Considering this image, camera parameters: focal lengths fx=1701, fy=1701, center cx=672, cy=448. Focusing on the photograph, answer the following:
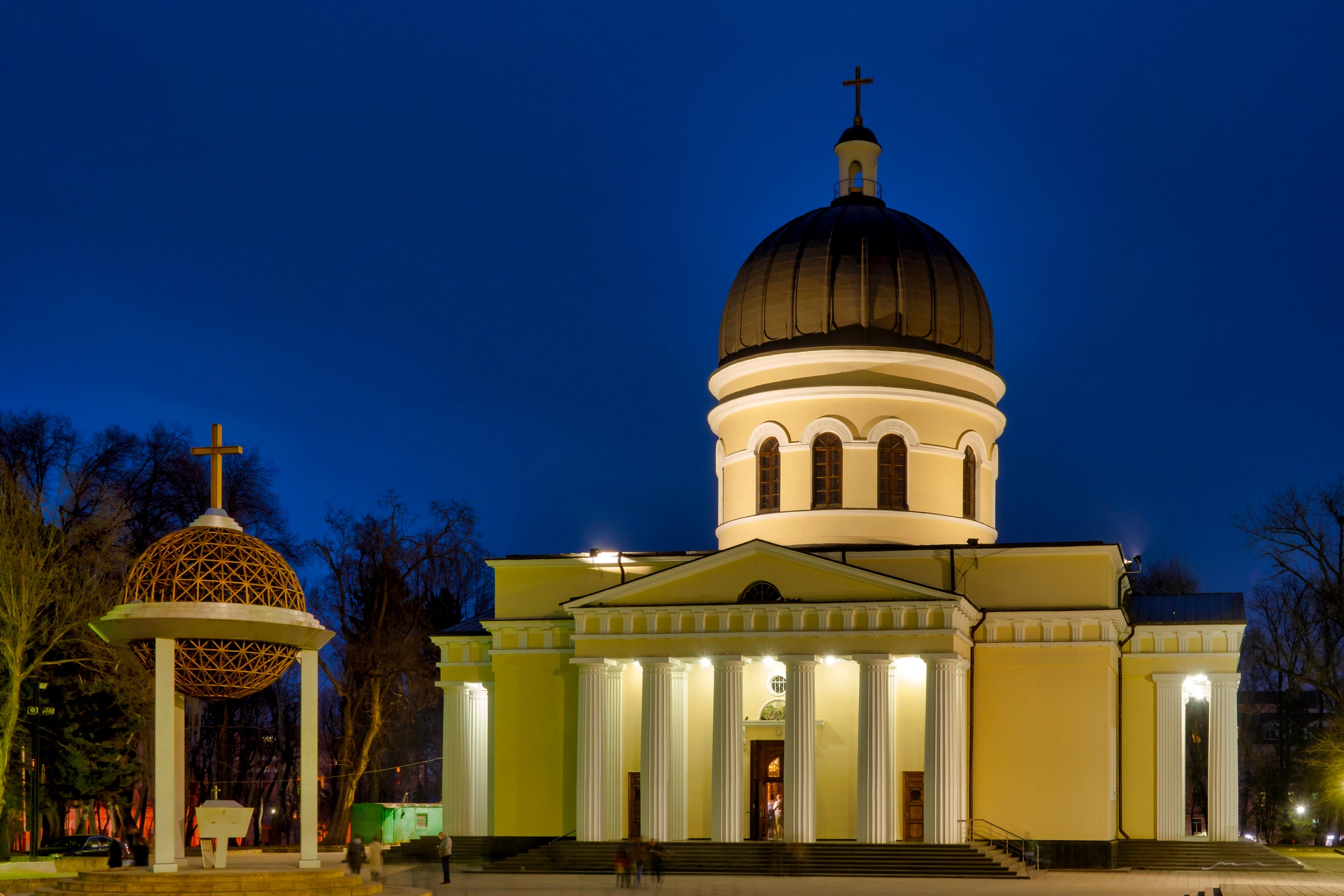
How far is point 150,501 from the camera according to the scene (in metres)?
51.6

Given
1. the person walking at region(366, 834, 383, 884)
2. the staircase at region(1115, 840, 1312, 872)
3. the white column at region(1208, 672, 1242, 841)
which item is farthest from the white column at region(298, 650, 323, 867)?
the white column at region(1208, 672, 1242, 841)

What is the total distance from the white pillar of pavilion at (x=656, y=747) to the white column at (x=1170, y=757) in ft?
37.8

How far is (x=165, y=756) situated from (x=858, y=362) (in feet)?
71.6

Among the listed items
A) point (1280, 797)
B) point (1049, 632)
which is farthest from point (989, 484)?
point (1280, 797)

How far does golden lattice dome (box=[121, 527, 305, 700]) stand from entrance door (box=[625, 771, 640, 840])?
1584cm

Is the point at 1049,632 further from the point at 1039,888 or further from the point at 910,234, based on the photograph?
the point at 910,234

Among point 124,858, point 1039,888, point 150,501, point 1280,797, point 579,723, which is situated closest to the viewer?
point 1039,888

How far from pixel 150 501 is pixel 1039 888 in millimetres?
31261

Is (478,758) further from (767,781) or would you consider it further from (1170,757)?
(1170,757)

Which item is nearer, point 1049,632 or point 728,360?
point 1049,632

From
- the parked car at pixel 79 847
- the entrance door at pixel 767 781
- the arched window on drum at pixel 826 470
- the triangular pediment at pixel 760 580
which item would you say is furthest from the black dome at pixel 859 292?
the parked car at pixel 79 847

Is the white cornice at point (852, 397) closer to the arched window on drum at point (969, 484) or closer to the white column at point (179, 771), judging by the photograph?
the arched window on drum at point (969, 484)

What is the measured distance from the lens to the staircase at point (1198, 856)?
37.6 metres

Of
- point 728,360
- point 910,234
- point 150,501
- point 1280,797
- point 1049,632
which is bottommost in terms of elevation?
point 1280,797
